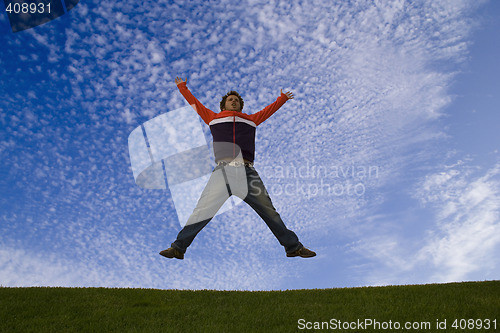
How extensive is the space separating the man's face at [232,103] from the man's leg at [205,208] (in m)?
1.19

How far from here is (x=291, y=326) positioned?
7617 millimetres

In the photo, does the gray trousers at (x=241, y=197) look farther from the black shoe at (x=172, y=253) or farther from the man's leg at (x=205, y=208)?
the black shoe at (x=172, y=253)

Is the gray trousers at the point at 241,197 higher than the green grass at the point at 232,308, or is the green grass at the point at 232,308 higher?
the gray trousers at the point at 241,197

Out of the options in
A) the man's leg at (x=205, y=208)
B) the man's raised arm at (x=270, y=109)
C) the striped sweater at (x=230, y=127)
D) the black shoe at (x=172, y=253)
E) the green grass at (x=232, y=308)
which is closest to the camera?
the black shoe at (x=172, y=253)

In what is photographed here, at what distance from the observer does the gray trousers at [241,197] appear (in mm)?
5742

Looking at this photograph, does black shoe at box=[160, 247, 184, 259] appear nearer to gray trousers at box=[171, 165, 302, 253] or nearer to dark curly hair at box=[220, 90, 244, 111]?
gray trousers at box=[171, 165, 302, 253]

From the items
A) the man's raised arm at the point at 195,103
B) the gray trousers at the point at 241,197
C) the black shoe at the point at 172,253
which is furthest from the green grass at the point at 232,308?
the man's raised arm at the point at 195,103

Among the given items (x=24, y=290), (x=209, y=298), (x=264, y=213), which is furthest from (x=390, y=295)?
(x=24, y=290)

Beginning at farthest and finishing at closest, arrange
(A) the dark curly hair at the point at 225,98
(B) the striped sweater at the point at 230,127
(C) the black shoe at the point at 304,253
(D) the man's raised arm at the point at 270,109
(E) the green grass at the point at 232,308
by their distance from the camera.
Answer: (E) the green grass at the point at 232,308
(A) the dark curly hair at the point at 225,98
(D) the man's raised arm at the point at 270,109
(B) the striped sweater at the point at 230,127
(C) the black shoe at the point at 304,253

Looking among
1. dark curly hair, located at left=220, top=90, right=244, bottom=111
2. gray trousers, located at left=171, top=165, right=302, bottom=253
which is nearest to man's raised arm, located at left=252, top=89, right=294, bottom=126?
dark curly hair, located at left=220, top=90, right=244, bottom=111

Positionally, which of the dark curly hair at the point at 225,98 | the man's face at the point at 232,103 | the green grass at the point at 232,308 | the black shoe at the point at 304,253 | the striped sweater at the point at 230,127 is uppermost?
the dark curly hair at the point at 225,98

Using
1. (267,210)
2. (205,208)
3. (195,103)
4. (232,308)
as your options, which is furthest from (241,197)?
(232,308)

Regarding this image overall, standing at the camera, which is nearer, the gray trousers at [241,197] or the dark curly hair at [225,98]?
the gray trousers at [241,197]

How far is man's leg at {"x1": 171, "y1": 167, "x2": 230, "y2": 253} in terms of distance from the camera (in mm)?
5477
